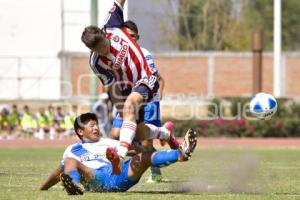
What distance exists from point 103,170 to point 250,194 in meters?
1.66

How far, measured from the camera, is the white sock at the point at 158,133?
11.7m

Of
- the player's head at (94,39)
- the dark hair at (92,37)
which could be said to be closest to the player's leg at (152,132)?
the player's head at (94,39)

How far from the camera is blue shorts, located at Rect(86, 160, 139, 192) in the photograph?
1041 centimetres

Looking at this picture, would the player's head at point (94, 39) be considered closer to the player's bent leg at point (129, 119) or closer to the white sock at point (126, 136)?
the player's bent leg at point (129, 119)

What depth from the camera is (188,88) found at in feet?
160

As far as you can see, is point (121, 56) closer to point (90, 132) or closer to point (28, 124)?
point (90, 132)

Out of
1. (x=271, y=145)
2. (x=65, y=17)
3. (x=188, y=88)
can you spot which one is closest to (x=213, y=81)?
(x=188, y=88)

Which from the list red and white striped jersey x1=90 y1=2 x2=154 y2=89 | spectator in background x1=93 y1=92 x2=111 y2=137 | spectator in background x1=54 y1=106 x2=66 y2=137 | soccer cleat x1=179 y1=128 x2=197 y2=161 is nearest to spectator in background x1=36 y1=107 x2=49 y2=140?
spectator in background x1=54 y1=106 x2=66 y2=137

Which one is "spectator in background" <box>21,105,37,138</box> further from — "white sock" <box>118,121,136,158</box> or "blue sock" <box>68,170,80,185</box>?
"blue sock" <box>68,170,80,185</box>

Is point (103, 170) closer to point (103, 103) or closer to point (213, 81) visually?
point (103, 103)

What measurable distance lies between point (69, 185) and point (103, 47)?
1.80m

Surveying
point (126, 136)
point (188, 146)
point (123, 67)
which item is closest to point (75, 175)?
point (126, 136)

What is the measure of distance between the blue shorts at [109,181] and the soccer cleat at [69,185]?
0.55 meters

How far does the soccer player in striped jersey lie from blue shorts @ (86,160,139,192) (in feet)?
0.77
